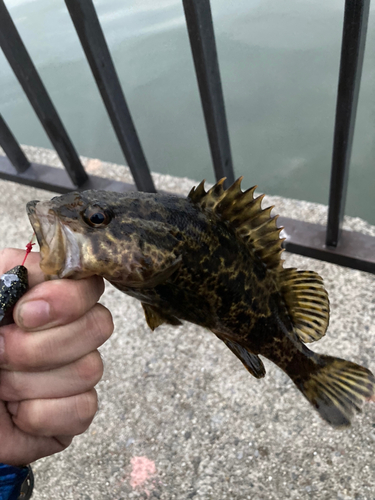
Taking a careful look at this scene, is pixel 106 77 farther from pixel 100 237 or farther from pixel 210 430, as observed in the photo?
pixel 210 430

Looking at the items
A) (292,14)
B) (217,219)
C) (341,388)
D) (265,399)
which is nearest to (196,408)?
(265,399)

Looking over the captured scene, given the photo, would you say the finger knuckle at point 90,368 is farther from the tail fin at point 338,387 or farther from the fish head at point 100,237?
the tail fin at point 338,387

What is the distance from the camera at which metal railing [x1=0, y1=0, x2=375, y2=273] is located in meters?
1.58

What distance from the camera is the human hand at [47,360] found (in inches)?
36.2

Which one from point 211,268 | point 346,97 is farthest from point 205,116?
point 211,268

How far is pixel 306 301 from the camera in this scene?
1182 millimetres

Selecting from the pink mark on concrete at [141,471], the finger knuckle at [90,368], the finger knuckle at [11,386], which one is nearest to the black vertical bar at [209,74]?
the finger knuckle at [90,368]

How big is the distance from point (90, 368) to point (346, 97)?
1.43 meters

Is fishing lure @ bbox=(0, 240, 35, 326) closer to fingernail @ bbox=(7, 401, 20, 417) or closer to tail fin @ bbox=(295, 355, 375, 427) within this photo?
fingernail @ bbox=(7, 401, 20, 417)

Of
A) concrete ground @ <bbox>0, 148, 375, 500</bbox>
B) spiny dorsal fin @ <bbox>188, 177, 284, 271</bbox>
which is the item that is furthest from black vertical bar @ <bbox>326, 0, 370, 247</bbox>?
spiny dorsal fin @ <bbox>188, 177, 284, 271</bbox>

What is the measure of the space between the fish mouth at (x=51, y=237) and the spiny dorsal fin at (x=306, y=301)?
607 millimetres

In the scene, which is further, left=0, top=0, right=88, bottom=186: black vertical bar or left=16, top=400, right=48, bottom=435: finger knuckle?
left=0, top=0, right=88, bottom=186: black vertical bar

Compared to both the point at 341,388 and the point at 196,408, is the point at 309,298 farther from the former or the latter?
the point at 196,408

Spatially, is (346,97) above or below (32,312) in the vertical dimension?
below
